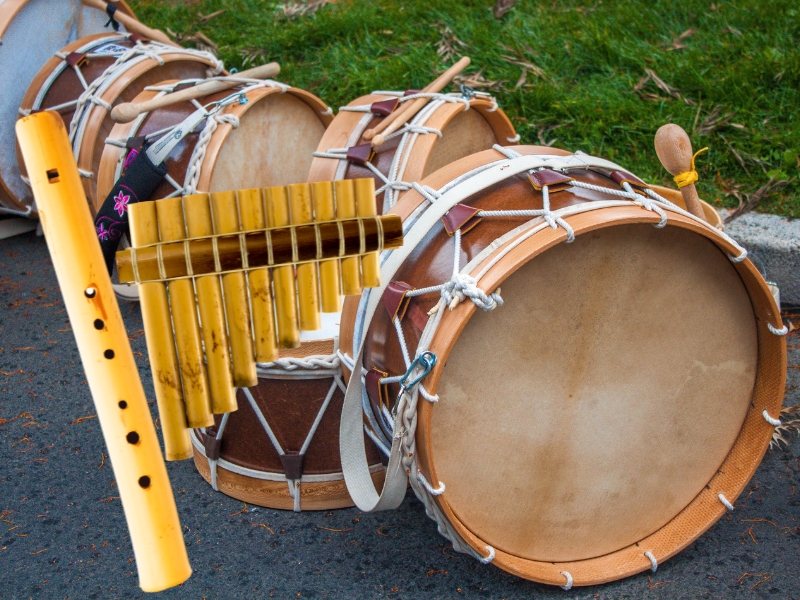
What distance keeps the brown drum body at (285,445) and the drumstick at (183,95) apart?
0.92 metres

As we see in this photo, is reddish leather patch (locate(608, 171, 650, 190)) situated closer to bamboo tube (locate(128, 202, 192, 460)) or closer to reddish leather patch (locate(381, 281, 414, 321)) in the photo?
reddish leather patch (locate(381, 281, 414, 321))

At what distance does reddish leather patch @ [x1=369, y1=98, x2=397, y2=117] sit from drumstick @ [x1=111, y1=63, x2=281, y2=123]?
47cm

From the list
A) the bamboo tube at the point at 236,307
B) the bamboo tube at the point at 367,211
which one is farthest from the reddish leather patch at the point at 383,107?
the bamboo tube at the point at 236,307

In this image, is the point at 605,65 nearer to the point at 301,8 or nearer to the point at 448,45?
the point at 448,45

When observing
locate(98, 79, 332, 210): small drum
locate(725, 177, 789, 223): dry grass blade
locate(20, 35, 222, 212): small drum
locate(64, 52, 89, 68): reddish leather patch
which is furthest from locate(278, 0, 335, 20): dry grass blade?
locate(725, 177, 789, 223): dry grass blade

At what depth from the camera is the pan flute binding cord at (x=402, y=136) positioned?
222 cm

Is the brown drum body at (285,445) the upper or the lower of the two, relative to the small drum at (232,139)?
lower

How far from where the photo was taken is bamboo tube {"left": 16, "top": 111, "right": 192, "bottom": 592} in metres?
1.23

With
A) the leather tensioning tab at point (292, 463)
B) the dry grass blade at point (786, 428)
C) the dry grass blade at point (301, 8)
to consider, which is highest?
the dry grass blade at point (301, 8)

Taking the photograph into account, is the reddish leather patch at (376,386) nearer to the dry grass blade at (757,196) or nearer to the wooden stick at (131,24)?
the dry grass blade at (757,196)

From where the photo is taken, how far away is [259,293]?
4.22 ft

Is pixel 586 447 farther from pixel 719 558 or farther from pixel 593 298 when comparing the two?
pixel 719 558

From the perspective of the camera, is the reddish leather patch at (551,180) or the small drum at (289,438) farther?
the small drum at (289,438)

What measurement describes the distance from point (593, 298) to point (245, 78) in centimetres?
164
